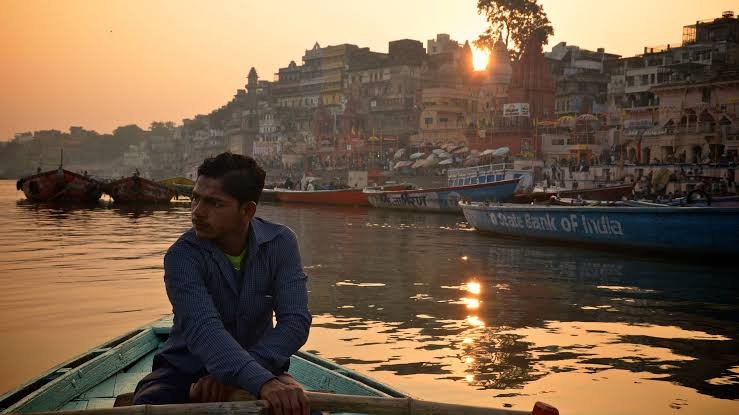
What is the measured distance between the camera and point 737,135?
153 ft

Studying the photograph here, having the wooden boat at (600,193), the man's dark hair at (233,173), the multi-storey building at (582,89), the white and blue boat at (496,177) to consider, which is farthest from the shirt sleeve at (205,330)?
the multi-storey building at (582,89)

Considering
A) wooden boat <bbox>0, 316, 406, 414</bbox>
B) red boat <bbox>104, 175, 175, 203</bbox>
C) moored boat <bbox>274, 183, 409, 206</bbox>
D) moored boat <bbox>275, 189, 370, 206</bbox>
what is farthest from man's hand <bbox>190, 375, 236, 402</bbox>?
red boat <bbox>104, 175, 175, 203</bbox>

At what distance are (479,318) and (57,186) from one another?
41874 millimetres

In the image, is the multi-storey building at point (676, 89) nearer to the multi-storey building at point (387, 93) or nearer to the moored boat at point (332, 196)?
the moored boat at point (332, 196)

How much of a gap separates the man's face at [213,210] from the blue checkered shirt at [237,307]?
0.06 meters

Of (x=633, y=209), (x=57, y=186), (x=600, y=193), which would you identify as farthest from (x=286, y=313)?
(x=57, y=186)

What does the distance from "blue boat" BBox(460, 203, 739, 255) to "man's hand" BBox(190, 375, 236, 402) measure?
15.2 m

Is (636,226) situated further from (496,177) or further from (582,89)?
(582,89)

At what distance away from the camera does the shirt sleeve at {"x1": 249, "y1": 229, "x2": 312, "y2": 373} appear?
3547mm

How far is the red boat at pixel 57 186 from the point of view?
46688 mm

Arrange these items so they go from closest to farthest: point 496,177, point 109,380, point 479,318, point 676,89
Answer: point 109,380
point 479,318
point 496,177
point 676,89

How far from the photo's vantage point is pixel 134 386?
16.4ft

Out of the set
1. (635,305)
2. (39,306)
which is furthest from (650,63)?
(39,306)

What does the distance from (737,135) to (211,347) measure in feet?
161
